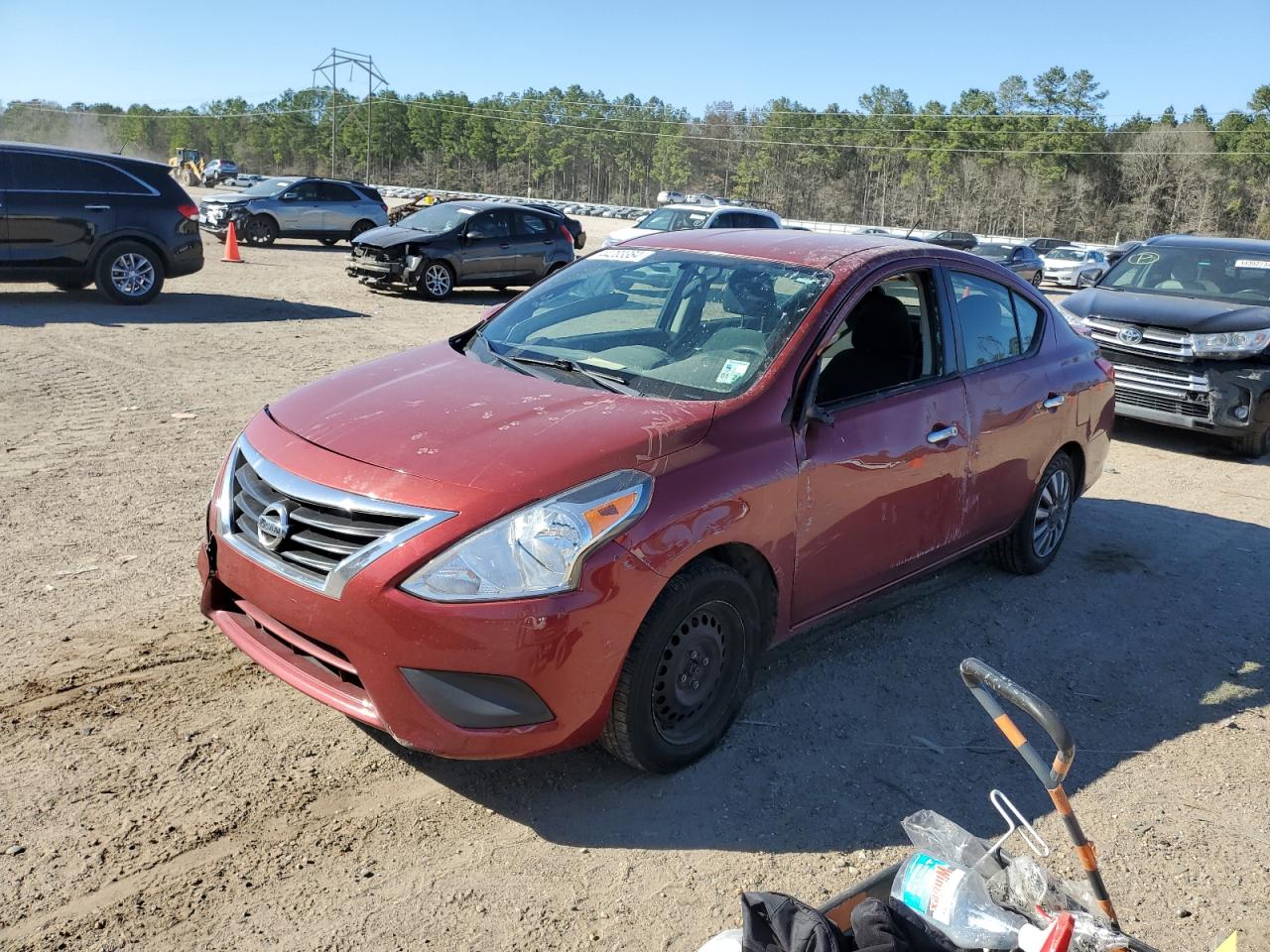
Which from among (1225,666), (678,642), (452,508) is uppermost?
(452,508)

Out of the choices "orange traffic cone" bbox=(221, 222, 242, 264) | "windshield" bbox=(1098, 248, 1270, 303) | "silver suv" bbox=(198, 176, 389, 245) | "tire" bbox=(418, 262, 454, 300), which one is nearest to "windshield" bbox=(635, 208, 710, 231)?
"tire" bbox=(418, 262, 454, 300)

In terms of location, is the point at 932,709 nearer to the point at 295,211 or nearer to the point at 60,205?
the point at 60,205

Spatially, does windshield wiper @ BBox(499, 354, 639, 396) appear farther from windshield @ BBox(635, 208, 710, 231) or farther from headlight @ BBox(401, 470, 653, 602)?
windshield @ BBox(635, 208, 710, 231)

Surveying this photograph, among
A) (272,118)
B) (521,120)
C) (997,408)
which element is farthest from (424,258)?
(272,118)

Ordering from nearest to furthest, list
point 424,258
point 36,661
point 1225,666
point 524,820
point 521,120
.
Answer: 1. point 524,820
2. point 36,661
3. point 1225,666
4. point 424,258
5. point 521,120

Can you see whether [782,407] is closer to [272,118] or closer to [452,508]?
[452,508]

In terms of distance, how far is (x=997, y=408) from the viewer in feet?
16.3

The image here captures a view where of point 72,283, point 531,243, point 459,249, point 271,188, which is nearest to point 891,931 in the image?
point 72,283

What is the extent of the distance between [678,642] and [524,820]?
741 mm

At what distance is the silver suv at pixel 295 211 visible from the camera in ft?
78.1

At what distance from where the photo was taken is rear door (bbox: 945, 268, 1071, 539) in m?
4.87

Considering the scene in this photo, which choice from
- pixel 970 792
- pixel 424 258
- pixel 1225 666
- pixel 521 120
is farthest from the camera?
pixel 521 120

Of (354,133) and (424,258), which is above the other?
(354,133)

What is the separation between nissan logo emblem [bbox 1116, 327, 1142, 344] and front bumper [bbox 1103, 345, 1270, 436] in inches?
5.6
